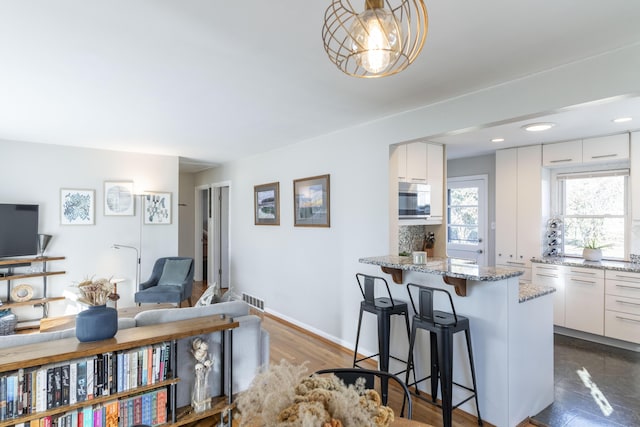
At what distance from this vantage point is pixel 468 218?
549 centimetres

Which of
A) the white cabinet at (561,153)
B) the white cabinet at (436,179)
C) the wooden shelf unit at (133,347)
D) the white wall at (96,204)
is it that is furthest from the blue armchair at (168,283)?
the white cabinet at (561,153)

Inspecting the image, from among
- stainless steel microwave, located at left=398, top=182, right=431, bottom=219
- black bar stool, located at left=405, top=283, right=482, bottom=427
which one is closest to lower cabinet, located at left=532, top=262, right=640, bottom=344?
stainless steel microwave, located at left=398, top=182, right=431, bottom=219

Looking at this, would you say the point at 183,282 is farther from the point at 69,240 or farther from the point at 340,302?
the point at 340,302

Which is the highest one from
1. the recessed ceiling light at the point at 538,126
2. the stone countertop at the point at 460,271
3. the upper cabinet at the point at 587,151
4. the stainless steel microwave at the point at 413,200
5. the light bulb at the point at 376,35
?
the recessed ceiling light at the point at 538,126

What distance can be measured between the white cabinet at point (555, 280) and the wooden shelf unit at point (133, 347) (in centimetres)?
376

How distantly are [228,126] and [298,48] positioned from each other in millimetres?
1932

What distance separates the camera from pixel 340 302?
395 centimetres

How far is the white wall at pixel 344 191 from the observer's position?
86.4 inches

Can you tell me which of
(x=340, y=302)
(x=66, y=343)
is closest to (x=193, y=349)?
(x=66, y=343)

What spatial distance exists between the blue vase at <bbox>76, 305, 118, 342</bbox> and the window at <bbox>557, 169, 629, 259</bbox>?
16.5 ft

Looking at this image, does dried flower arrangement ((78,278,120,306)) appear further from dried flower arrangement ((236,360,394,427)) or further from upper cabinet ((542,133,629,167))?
upper cabinet ((542,133,629,167))

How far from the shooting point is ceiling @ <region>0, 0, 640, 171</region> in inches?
64.4

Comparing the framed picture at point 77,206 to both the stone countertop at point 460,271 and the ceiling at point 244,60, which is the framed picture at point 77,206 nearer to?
the ceiling at point 244,60

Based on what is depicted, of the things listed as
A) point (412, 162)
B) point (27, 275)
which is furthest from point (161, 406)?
point (27, 275)
